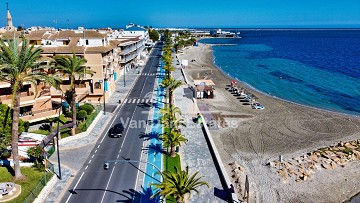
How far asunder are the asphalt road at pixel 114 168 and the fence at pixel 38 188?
2.45m

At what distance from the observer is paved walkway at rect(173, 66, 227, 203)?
3272 centimetres

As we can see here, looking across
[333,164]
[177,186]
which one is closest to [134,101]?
[333,164]

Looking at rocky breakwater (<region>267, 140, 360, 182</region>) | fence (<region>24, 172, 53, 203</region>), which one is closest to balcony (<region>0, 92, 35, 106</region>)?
fence (<region>24, 172, 53, 203</region>)

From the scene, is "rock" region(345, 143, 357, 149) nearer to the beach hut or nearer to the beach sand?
the beach sand

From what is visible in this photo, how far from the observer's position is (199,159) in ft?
135

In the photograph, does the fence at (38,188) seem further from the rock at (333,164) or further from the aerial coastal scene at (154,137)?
the rock at (333,164)

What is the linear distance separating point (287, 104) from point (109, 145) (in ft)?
145

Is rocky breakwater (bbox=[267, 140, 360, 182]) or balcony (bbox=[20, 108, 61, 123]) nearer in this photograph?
rocky breakwater (bbox=[267, 140, 360, 182])

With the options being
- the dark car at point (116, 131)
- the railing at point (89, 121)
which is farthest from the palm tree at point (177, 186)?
the railing at point (89, 121)

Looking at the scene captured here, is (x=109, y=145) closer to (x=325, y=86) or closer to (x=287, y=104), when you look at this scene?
(x=287, y=104)

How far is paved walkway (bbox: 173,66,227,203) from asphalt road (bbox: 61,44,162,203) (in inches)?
253

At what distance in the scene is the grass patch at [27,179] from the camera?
102 ft

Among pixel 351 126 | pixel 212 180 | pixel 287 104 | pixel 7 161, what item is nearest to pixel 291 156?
pixel 212 180

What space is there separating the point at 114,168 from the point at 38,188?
9146 mm
